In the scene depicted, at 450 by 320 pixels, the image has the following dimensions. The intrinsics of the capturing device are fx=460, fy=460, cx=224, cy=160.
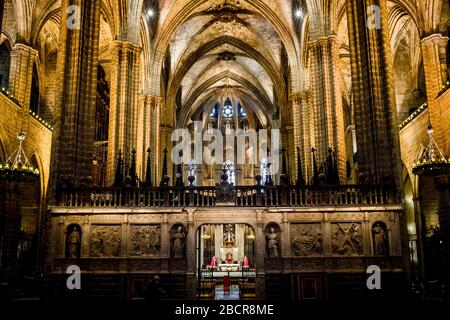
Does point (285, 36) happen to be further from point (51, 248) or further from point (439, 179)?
point (51, 248)

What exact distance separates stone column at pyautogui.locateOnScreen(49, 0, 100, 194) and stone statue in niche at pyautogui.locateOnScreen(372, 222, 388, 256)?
759cm

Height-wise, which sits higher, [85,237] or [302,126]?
[302,126]

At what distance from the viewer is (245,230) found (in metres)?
34.8

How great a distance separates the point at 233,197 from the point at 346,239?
2.99 metres

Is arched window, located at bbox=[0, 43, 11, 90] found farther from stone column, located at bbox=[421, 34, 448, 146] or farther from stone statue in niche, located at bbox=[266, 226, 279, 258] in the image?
stone column, located at bbox=[421, 34, 448, 146]

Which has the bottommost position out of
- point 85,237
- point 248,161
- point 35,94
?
point 85,237

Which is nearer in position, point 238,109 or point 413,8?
point 413,8

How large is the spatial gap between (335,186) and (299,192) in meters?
0.92

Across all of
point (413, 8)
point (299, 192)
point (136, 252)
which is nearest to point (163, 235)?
point (136, 252)

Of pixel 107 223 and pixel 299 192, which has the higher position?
pixel 299 192

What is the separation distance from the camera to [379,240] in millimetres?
11312

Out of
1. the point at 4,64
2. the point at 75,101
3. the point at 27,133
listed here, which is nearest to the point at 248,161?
the point at 4,64

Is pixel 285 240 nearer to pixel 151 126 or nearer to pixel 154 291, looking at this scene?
pixel 154 291

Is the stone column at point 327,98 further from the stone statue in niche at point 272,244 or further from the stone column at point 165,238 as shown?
the stone column at point 165,238
